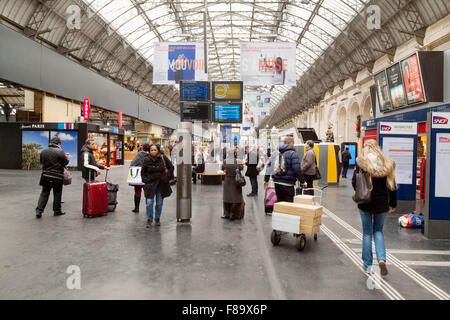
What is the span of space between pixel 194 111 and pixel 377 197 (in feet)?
15.0

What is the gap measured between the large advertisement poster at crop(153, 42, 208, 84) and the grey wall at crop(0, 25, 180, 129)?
8595mm

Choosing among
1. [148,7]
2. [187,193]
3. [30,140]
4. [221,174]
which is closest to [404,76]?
[221,174]

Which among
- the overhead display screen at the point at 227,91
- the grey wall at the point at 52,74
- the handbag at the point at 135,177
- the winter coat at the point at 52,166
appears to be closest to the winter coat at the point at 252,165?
the overhead display screen at the point at 227,91

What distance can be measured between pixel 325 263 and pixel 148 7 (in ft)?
83.3

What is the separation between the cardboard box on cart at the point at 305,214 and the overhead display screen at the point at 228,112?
369 centimetres

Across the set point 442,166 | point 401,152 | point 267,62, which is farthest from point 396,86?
point 442,166

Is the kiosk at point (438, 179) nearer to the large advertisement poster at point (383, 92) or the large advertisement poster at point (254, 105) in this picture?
the large advertisement poster at point (383, 92)

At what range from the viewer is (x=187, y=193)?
7031 millimetres

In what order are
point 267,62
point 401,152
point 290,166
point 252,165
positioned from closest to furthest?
point 290,166, point 401,152, point 252,165, point 267,62

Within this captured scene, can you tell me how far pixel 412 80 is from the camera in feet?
40.7

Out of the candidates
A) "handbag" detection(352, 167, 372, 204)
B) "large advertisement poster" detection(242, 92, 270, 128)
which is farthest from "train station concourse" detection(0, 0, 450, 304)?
"large advertisement poster" detection(242, 92, 270, 128)

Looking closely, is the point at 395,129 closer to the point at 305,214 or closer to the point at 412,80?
the point at 305,214

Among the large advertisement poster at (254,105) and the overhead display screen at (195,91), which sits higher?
the large advertisement poster at (254,105)

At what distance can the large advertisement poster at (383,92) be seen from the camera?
1455cm
